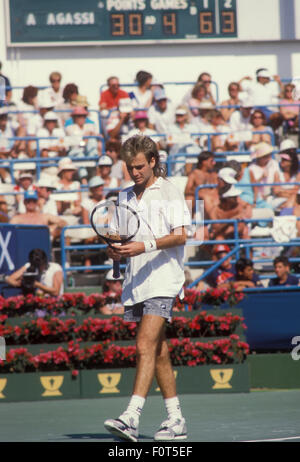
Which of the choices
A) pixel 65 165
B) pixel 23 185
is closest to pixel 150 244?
pixel 23 185

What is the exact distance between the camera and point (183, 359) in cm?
990

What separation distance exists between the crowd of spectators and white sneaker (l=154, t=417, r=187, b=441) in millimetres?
6804

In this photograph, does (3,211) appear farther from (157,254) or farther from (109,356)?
(157,254)

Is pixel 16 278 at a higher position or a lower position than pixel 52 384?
higher

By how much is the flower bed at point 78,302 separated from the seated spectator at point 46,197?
3.59 meters

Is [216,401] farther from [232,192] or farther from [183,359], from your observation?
[232,192]

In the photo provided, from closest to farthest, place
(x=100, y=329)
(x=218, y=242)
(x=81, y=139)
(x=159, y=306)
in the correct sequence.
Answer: (x=159, y=306)
(x=100, y=329)
(x=218, y=242)
(x=81, y=139)

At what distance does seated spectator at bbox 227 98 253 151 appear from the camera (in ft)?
53.8

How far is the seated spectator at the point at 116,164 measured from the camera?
48.7 feet

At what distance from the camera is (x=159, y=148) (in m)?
16.0

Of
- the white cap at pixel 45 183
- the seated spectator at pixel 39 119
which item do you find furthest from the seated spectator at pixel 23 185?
the seated spectator at pixel 39 119

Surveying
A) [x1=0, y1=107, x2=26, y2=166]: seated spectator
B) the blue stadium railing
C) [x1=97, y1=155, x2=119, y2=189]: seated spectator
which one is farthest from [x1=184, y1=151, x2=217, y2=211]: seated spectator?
[x1=0, y1=107, x2=26, y2=166]: seated spectator

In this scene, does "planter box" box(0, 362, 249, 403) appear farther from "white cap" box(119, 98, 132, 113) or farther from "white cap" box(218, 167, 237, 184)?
"white cap" box(119, 98, 132, 113)

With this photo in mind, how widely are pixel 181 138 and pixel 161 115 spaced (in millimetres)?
822
